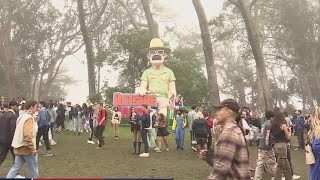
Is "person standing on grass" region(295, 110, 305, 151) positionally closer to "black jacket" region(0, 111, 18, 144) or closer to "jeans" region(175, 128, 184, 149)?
"jeans" region(175, 128, 184, 149)

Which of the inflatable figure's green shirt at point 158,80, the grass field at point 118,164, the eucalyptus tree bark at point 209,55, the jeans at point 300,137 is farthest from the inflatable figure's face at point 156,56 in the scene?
the jeans at point 300,137

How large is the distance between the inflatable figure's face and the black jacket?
1771cm

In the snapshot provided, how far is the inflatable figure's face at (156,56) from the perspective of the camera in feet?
87.8

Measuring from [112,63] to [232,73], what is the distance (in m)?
29.4

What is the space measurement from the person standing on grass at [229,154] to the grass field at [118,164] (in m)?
6.51

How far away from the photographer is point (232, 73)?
59.8 m

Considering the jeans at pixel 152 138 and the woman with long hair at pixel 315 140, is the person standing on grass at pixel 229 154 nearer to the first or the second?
the woman with long hair at pixel 315 140

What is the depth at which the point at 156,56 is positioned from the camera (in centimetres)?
2688

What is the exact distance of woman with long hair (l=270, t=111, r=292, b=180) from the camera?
9023 millimetres

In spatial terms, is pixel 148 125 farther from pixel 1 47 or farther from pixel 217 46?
pixel 217 46

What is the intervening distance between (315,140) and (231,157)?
277 centimetres

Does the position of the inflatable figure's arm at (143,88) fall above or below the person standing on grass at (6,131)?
above

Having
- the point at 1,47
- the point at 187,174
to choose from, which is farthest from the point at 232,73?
the point at 187,174

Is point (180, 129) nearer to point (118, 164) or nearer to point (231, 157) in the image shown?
point (118, 164)
